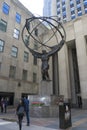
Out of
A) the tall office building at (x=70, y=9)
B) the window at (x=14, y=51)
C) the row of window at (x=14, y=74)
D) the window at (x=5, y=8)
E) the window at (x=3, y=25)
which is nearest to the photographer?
the window at (x=3, y=25)

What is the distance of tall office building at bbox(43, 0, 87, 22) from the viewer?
206ft

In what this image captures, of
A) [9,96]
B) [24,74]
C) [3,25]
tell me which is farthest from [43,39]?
[9,96]

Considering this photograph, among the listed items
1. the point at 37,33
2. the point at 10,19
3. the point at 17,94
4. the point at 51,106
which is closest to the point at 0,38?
the point at 10,19

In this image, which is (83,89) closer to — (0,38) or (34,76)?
(34,76)

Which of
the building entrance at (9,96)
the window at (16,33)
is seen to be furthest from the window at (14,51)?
the building entrance at (9,96)

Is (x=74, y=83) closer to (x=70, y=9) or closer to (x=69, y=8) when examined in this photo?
(x=70, y=9)

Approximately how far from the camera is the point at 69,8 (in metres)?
67.5

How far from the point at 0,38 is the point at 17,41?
4021mm

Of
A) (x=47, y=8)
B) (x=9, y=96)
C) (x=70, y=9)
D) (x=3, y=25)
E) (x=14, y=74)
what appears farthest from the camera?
(x=47, y=8)

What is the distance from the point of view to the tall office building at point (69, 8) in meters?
62.8

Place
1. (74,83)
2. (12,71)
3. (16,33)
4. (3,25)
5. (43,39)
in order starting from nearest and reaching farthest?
(3,25)
(12,71)
(16,33)
(74,83)
(43,39)

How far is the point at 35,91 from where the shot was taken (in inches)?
1136

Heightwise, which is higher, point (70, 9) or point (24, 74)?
point (70, 9)

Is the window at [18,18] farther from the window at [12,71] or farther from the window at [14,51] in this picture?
the window at [12,71]
